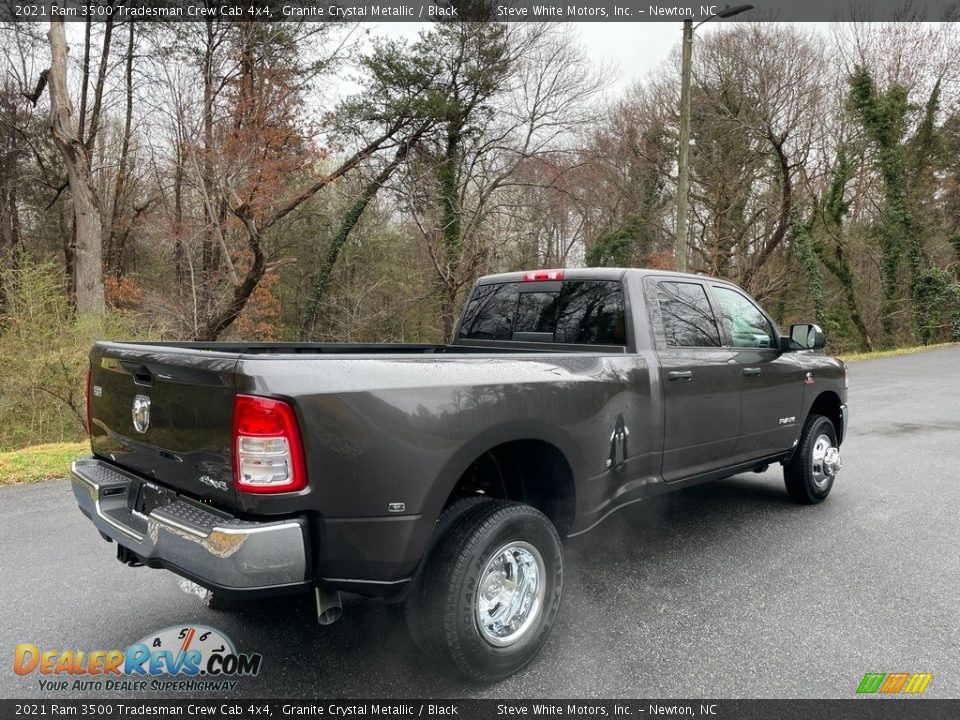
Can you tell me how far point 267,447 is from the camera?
2207 mm

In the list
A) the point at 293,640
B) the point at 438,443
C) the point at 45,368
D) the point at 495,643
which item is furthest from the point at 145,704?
the point at 45,368

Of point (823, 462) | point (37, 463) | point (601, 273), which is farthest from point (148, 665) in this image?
point (823, 462)

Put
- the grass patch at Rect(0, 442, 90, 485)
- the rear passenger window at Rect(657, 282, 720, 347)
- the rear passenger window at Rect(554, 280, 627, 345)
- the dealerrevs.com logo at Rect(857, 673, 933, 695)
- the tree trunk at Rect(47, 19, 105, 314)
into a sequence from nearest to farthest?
the dealerrevs.com logo at Rect(857, 673, 933, 695) → the rear passenger window at Rect(554, 280, 627, 345) → the rear passenger window at Rect(657, 282, 720, 347) → the grass patch at Rect(0, 442, 90, 485) → the tree trunk at Rect(47, 19, 105, 314)

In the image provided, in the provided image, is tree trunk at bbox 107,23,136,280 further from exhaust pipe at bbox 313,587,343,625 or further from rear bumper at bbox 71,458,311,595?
exhaust pipe at bbox 313,587,343,625

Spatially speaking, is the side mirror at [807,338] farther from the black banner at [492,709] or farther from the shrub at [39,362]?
the shrub at [39,362]

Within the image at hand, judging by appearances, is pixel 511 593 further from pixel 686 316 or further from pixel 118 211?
pixel 118 211

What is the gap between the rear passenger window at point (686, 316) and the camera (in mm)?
3938

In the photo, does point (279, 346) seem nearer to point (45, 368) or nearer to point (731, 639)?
point (731, 639)

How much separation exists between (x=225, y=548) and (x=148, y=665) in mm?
1165

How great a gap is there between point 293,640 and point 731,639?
6.80ft

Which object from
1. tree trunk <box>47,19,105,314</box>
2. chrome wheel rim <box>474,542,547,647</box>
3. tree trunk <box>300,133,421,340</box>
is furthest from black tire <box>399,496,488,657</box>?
tree trunk <box>300,133,421,340</box>

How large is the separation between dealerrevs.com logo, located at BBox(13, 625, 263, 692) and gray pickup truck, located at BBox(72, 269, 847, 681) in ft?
1.83

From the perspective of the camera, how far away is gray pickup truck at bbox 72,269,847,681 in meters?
2.23

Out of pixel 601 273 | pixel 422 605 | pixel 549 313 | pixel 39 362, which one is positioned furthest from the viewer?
pixel 39 362
